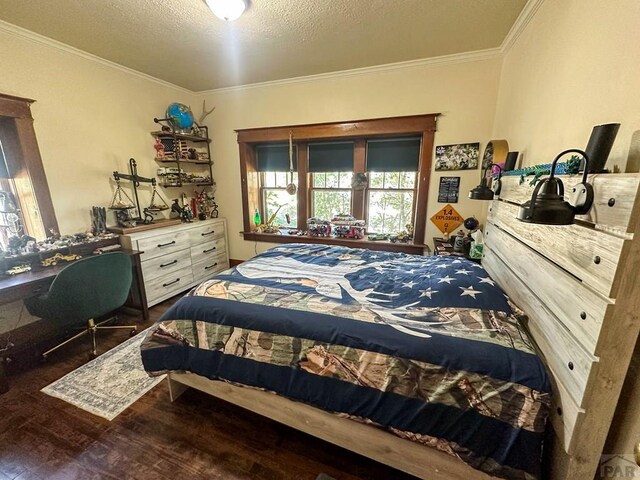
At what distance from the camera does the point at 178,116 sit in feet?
10.4

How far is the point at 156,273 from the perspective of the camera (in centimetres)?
285

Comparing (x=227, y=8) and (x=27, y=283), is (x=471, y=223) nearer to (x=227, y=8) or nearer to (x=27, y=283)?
(x=227, y=8)

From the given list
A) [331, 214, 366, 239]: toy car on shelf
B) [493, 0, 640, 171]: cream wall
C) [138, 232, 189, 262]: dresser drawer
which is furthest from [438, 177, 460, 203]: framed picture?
[138, 232, 189, 262]: dresser drawer

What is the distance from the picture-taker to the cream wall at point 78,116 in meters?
2.17

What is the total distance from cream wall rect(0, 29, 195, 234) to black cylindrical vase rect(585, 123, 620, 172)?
12.5 ft

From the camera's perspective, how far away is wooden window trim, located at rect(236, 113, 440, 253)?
9.36 feet

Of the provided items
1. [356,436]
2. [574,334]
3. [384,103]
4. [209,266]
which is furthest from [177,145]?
[574,334]

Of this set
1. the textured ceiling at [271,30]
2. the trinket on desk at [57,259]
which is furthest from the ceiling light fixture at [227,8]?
the trinket on desk at [57,259]

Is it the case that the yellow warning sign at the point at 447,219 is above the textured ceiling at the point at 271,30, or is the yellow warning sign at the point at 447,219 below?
below

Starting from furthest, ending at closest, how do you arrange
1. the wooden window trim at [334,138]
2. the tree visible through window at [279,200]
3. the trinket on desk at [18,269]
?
the tree visible through window at [279,200]
the wooden window trim at [334,138]
the trinket on desk at [18,269]

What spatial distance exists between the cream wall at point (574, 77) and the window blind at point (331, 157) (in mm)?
1677

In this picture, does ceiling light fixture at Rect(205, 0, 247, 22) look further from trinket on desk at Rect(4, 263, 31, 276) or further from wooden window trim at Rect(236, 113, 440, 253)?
trinket on desk at Rect(4, 263, 31, 276)

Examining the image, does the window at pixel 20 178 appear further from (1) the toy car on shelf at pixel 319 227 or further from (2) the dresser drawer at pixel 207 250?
(1) the toy car on shelf at pixel 319 227

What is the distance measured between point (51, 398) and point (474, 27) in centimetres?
418
